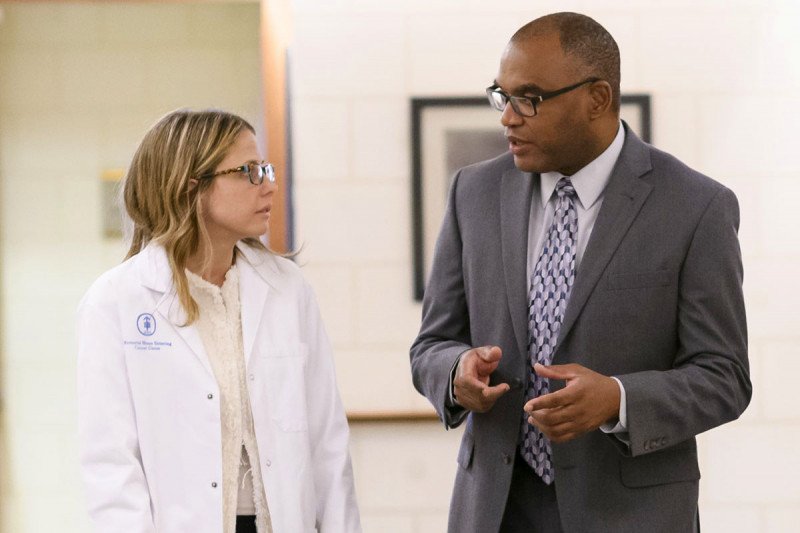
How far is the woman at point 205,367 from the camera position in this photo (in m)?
1.92

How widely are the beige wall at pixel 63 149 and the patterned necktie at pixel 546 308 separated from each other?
303cm

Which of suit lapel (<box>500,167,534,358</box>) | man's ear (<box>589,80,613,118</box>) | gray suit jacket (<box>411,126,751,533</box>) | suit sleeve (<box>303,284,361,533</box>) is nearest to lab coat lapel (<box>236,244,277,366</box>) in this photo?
suit sleeve (<box>303,284,361,533</box>)

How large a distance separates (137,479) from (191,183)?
0.56 m

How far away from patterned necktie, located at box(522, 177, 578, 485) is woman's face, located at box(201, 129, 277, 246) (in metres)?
0.53

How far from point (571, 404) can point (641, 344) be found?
10.1 inches

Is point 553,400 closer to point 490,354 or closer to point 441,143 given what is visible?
point 490,354

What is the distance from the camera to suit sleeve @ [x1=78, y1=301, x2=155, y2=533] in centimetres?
188

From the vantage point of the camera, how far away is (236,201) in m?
2.04

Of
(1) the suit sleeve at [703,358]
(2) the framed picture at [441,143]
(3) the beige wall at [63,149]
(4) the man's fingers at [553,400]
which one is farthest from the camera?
(3) the beige wall at [63,149]

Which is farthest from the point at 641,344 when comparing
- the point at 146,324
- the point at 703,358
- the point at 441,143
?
the point at 441,143

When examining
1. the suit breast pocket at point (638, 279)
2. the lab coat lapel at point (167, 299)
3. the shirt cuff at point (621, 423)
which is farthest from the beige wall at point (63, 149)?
the shirt cuff at point (621, 423)

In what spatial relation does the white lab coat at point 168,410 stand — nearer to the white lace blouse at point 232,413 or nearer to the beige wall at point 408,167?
the white lace blouse at point 232,413

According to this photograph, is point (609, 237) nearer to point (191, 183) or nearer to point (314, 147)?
point (191, 183)

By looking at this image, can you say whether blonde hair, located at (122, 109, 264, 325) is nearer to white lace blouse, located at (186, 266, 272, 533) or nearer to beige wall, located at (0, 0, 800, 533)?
white lace blouse, located at (186, 266, 272, 533)
